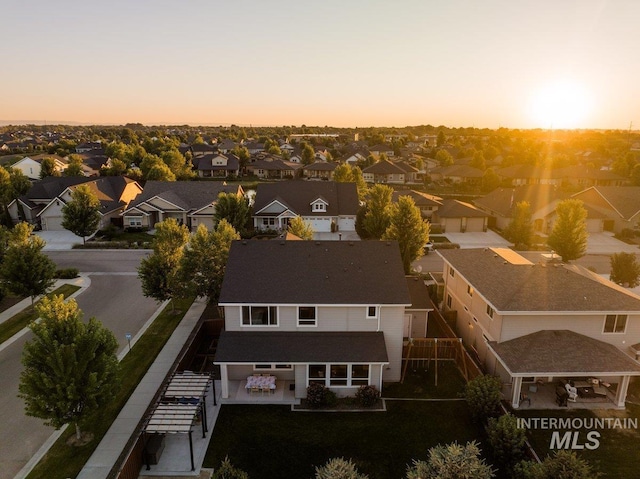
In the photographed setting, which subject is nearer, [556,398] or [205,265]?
[556,398]

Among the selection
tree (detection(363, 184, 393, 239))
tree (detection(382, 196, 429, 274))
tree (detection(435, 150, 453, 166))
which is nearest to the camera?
tree (detection(382, 196, 429, 274))

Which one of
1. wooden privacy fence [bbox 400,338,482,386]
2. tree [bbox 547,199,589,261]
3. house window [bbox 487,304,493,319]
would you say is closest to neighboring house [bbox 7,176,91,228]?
wooden privacy fence [bbox 400,338,482,386]

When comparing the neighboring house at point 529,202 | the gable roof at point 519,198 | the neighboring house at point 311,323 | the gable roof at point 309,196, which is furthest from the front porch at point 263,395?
the gable roof at point 519,198

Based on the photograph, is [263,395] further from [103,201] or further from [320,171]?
[320,171]

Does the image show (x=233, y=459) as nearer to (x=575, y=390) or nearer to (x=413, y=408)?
(x=413, y=408)

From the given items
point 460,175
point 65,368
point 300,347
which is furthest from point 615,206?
point 65,368

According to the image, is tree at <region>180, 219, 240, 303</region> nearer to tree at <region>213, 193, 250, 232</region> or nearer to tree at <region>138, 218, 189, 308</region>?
tree at <region>138, 218, 189, 308</region>

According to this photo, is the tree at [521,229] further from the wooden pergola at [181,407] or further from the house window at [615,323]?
the wooden pergola at [181,407]

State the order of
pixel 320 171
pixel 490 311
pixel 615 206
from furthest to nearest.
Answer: pixel 320 171 < pixel 615 206 < pixel 490 311
